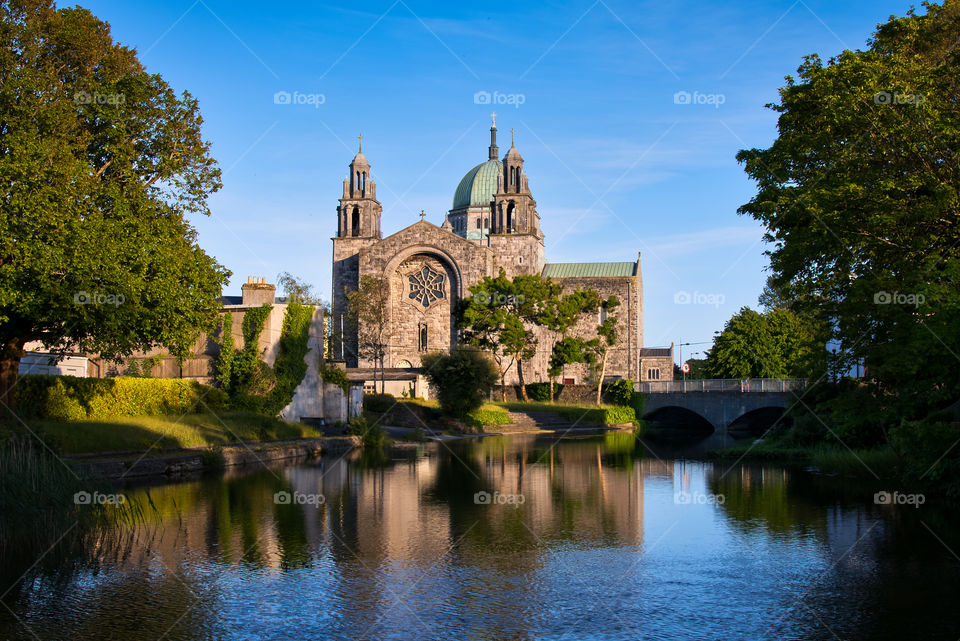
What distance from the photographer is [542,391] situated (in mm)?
61375

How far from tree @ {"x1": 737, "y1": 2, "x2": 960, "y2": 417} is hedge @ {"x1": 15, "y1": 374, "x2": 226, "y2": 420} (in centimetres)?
1892

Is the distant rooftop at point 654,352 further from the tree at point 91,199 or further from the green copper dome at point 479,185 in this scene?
the tree at point 91,199

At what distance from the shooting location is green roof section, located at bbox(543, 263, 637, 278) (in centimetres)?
8000

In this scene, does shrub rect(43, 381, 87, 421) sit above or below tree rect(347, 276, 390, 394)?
below

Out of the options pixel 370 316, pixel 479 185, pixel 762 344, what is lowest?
pixel 762 344

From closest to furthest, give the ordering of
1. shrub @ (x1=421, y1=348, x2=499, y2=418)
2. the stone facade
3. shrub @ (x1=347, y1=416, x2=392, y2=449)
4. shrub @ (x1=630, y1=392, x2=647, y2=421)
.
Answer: shrub @ (x1=347, y1=416, x2=392, y2=449)
shrub @ (x1=421, y1=348, x2=499, y2=418)
shrub @ (x1=630, y1=392, x2=647, y2=421)
the stone facade

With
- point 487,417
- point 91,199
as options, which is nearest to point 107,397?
point 91,199

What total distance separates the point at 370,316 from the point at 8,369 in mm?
43669

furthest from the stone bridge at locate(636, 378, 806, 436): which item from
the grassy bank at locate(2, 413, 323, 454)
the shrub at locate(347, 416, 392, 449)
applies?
the grassy bank at locate(2, 413, 323, 454)

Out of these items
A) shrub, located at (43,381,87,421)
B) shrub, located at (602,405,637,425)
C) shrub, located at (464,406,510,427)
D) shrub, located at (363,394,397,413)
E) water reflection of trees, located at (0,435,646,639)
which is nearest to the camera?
water reflection of trees, located at (0,435,646,639)

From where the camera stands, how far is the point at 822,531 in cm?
1297

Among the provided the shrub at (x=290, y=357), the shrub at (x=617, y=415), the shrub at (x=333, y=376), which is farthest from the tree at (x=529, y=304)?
the shrub at (x=290, y=357)

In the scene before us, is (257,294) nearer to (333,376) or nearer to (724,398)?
(333,376)

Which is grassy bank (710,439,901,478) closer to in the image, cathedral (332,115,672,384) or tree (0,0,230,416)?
tree (0,0,230,416)
